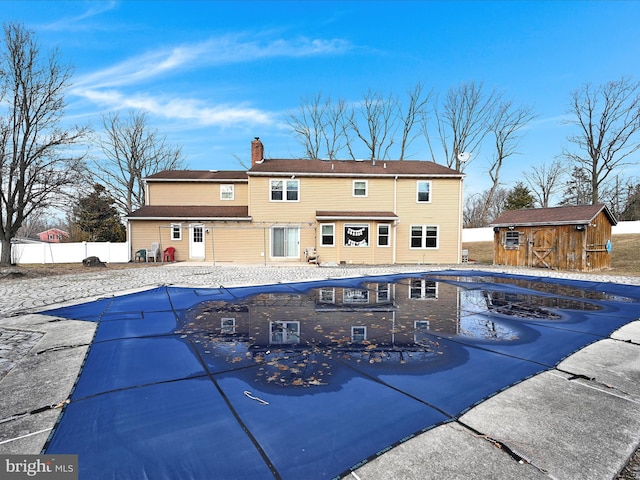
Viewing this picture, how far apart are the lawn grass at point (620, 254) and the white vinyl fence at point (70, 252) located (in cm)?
2401

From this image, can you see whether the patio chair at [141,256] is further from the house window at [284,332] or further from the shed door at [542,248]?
the shed door at [542,248]

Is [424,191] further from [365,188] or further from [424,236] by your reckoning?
[365,188]

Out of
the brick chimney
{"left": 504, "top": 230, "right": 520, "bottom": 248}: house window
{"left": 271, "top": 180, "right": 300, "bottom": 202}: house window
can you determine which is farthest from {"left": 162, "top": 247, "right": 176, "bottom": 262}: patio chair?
{"left": 504, "top": 230, "right": 520, "bottom": 248}: house window

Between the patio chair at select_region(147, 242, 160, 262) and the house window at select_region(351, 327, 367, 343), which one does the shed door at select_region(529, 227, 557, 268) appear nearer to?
the house window at select_region(351, 327, 367, 343)

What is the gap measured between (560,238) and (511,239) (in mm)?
2411

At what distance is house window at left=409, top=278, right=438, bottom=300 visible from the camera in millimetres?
7668

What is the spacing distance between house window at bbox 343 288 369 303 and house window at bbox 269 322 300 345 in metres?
2.30

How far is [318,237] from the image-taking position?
1809 cm

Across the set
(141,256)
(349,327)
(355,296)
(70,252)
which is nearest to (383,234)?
(355,296)

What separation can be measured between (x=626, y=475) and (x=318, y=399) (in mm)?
2034

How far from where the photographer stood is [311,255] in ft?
58.3

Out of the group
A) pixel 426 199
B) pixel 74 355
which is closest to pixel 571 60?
pixel 426 199

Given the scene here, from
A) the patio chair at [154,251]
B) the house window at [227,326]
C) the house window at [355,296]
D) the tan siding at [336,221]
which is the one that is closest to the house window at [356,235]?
the tan siding at [336,221]

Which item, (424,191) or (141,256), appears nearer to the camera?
(141,256)
